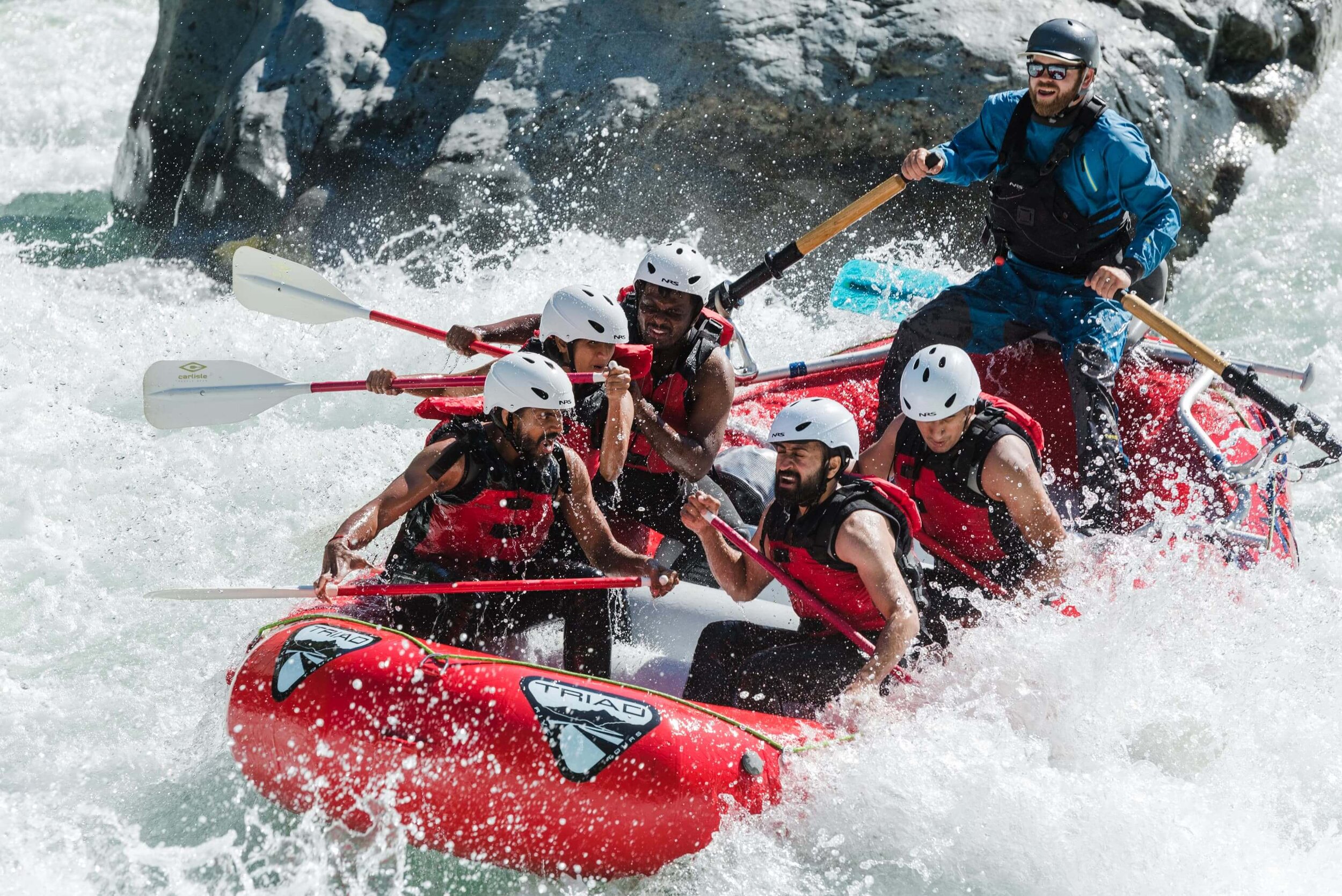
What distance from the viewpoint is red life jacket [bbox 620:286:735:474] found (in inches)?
193

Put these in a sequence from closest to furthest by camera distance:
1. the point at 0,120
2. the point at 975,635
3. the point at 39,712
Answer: the point at 975,635 → the point at 39,712 → the point at 0,120

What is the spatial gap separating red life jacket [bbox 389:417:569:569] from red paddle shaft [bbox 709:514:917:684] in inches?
21.4

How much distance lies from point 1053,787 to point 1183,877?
45 centimetres

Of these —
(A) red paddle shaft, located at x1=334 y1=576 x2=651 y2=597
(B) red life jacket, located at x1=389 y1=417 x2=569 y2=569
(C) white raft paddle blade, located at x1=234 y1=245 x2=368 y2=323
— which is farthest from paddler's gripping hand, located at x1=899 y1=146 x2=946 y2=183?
(C) white raft paddle blade, located at x1=234 y1=245 x2=368 y2=323

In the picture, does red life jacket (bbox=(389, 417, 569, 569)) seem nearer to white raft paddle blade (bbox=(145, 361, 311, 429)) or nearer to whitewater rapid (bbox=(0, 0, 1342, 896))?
whitewater rapid (bbox=(0, 0, 1342, 896))

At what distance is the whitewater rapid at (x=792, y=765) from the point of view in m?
3.86

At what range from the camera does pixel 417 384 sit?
4.87 m

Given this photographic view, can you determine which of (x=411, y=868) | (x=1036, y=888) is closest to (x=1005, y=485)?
(x=1036, y=888)

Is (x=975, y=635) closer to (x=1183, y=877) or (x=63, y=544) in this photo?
(x=1183, y=877)

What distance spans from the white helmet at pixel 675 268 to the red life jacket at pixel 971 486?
103 centimetres

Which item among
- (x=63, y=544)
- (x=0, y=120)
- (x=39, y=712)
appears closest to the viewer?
(x=39, y=712)

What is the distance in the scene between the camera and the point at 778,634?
420 centimetres

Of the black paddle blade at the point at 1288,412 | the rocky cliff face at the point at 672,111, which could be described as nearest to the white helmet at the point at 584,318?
the black paddle blade at the point at 1288,412

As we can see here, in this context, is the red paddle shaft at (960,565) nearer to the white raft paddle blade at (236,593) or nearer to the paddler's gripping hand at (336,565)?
the paddler's gripping hand at (336,565)
